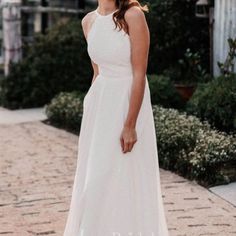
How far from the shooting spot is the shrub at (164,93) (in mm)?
8797

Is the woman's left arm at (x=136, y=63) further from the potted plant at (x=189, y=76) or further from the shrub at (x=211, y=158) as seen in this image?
the potted plant at (x=189, y=76)

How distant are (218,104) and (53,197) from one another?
253 centimetres

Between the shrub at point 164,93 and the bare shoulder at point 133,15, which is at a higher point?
the bare shoulder at point 133,15

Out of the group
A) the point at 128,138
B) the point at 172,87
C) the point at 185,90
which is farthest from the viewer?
the point at 185,90

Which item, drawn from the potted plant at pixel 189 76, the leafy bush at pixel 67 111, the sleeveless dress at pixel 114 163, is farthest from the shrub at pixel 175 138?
the sleeveless dress at pixel 114 163

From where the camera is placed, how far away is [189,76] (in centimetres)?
1003

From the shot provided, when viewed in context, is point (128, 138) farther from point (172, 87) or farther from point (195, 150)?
point (172, 87)

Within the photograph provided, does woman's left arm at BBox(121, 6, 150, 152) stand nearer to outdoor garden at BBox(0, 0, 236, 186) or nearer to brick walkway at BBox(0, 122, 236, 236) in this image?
brick walkway at BBox(0, 122, 236, 236)

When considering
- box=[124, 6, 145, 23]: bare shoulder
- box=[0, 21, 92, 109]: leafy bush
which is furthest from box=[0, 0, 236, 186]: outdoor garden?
box=[124, 6, 145, 23]: bare shoulder

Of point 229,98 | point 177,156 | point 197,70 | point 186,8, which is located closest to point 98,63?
point 177,156

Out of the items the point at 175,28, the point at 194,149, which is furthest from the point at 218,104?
the point at 175,28

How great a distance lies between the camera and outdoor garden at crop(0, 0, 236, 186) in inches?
251

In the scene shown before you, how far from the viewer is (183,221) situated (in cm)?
497

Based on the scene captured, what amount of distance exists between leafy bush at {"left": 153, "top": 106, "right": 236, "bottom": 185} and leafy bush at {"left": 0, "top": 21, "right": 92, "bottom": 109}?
4015mm
